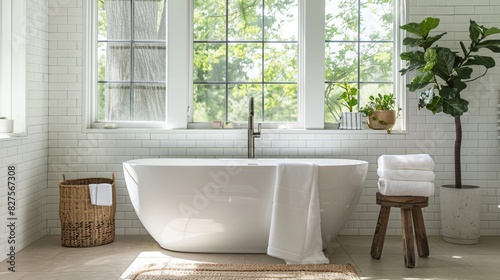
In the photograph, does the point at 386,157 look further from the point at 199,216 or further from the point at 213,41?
the point at 213,41

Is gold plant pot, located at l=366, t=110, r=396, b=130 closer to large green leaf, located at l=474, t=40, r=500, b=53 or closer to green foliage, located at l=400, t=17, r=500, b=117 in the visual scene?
green foliage, located at l=400, t=17, r=500, b=117

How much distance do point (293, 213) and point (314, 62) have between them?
165cm

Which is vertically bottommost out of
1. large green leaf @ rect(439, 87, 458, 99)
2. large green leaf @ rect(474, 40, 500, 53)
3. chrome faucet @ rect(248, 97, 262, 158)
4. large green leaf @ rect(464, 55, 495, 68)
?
chrome faucet @ rect(248, 97, 262, 158)

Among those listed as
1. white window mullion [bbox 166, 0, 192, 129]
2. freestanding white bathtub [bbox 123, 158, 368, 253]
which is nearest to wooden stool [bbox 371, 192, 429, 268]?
freestanding white bathtub [bbox 123, 158, 368, 253]

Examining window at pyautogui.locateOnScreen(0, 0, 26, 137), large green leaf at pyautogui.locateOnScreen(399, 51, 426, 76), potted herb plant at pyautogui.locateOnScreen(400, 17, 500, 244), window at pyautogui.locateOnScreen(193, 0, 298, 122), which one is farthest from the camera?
window at pyautogui.locateOnScreen(193, 0, 298, 122)

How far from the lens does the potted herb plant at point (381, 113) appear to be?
17.4 ft

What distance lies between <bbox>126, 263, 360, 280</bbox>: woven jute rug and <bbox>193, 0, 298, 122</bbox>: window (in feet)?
5.72

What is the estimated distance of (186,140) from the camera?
17.6 ft

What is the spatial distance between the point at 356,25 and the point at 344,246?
81.1 inches

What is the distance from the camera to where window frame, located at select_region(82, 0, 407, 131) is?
536cm

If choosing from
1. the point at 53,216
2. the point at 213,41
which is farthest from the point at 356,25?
the point at 53,216

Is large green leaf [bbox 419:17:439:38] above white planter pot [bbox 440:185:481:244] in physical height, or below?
above

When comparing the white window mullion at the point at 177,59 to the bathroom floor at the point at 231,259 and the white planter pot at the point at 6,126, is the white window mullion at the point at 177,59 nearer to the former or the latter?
the bathroom floor at the point at 231,259

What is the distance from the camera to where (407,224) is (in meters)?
4.35
